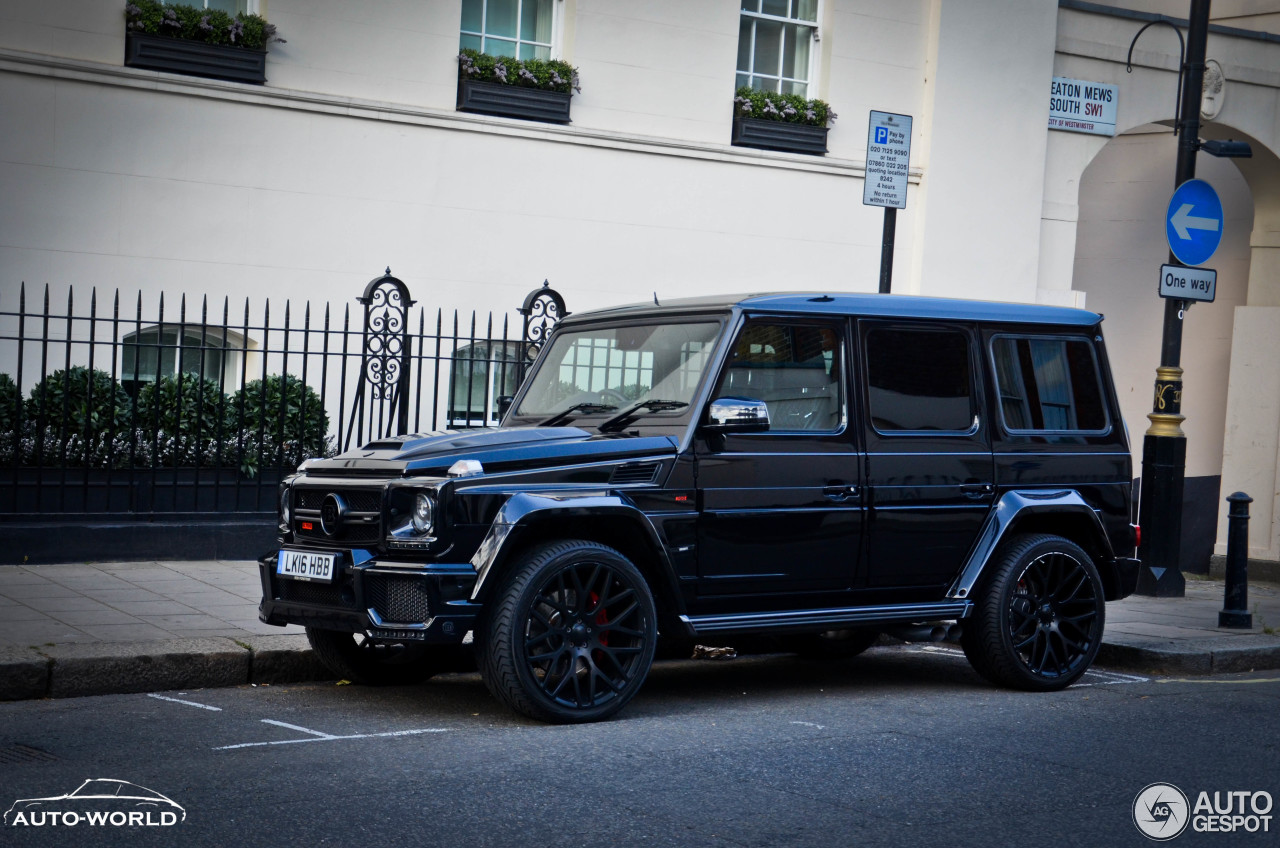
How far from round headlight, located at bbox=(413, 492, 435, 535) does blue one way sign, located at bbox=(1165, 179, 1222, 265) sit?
7.49 metres

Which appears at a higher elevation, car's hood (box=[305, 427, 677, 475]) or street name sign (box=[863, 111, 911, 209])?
street name sign (box=[863, 111, 911, 209])

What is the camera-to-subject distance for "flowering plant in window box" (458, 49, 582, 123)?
1444 centimetres

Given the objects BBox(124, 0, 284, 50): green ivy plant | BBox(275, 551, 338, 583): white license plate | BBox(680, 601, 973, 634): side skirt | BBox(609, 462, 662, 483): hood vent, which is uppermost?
BBox(124, 0, 284, 50): green ivy plant

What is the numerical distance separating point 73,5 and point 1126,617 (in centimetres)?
1022

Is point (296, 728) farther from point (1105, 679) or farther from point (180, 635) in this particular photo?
point (1105, 679)

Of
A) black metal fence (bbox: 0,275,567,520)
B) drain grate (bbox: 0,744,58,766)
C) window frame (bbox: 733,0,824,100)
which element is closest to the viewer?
drain grate (bbox: 0,744,58,766)

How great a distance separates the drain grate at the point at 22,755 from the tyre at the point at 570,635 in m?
1.79

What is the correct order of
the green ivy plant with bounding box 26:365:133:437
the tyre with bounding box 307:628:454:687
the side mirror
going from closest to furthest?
the side mirror, the tyre with bounding box 307:628:454:687, the green ivy plant with bounding box 26:365:133:437

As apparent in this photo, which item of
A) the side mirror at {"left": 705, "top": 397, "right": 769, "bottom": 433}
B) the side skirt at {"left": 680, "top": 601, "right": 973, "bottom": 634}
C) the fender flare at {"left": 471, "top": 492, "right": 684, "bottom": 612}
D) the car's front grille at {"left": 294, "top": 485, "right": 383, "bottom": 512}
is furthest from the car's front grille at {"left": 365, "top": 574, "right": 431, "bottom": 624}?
the side mirror at {"left": 705, "top": 397, "right": 769, "bottom": 433}

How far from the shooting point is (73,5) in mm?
12680

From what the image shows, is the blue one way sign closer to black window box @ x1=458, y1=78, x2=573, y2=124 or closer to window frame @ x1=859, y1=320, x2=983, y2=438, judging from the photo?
window frame @ x1=859, y1=320, x2=983, y2=438

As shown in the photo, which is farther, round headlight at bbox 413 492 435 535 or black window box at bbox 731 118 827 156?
black window box at bbox 731 118 827 156

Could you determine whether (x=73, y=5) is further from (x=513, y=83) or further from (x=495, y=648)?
(x=495, y=648)

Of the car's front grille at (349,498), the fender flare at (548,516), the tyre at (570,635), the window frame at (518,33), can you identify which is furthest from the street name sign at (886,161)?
the window frame at (518,33)
